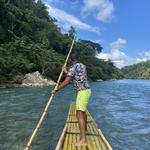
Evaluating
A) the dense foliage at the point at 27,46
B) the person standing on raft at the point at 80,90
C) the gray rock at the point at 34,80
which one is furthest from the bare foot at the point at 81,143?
the gray rock at the point at 34,80

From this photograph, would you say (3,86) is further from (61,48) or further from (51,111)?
(61,48)

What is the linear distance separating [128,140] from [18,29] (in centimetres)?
8011

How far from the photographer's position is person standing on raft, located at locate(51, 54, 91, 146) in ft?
32.3

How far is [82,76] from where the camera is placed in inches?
394

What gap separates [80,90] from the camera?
9930 millimetres

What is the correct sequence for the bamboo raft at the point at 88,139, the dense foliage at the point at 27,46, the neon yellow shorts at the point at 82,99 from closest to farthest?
the neon yellow shorts at the point at 82,99 < the bamboo raft at the point at 88,139 < the dense foliage at the point at 27,46

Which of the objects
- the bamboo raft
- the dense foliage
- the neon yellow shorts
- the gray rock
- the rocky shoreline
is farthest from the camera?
the dense foliage

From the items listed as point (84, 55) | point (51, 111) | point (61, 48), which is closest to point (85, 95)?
point (51, 111)

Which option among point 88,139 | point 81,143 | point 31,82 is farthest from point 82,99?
point 31,82

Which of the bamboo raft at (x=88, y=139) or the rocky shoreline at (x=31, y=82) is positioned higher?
the rocky shoreline at (x=31, y=82)

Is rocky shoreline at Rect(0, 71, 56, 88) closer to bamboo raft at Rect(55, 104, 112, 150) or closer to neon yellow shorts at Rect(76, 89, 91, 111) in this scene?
bamboo raft at Rect(55, 104, 112, 150)

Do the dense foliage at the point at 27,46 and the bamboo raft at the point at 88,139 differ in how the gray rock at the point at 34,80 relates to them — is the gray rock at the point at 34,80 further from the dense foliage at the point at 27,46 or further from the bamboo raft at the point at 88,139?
the bamboo raft at the point at 88,139

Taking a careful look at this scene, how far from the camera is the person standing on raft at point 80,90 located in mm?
9859

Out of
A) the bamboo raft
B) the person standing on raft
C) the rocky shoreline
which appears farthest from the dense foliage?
the person standing on raft
